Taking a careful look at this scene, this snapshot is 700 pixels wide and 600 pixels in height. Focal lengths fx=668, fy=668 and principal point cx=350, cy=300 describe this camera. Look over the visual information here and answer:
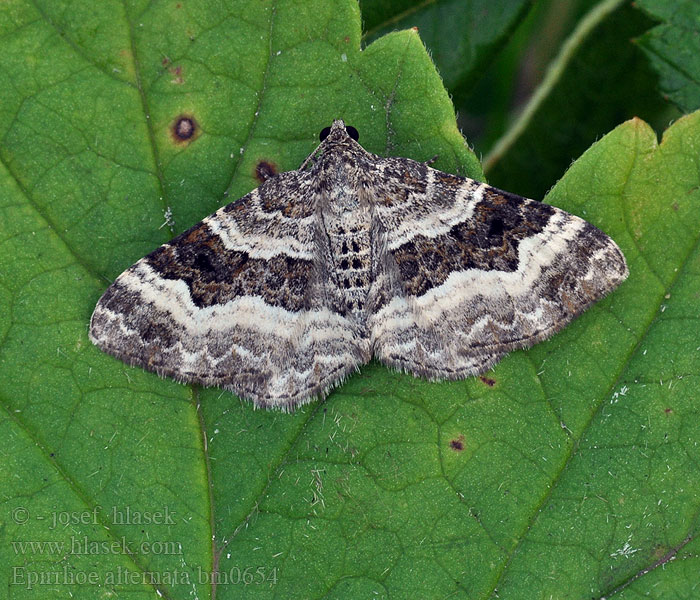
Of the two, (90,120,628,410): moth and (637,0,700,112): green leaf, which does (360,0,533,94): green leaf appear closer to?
(637,0,700,112): green leaf

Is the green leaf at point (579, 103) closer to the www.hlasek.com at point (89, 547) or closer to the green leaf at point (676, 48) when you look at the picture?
the green leaf at point (676, 48)

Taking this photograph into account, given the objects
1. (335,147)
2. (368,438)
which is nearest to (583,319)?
(368,438)

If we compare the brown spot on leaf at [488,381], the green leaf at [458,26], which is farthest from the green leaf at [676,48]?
the brown spot on leaf at [488,381]

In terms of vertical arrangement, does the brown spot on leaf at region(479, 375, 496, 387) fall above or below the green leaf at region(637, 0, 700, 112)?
below

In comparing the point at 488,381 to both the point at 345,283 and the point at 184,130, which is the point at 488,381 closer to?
the point at 345,283

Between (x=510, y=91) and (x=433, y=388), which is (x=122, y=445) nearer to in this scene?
(x=433, y=388)

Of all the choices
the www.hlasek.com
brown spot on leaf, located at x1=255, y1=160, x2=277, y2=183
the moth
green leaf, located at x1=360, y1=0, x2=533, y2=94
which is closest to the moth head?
the moth
